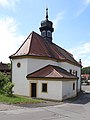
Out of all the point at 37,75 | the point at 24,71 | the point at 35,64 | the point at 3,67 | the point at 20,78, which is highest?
the point at 3,67

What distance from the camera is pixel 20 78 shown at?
24891mm

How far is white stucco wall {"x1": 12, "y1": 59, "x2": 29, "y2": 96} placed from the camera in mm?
24516

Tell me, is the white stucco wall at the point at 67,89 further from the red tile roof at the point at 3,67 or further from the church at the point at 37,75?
the red tile roof at the point at 3,67

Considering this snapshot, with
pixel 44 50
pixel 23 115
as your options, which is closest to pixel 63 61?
pixel 44 50

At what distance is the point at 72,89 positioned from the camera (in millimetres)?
26500

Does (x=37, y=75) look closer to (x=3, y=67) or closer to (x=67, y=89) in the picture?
(x=67, y=89)

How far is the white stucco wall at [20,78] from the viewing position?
2452 cm

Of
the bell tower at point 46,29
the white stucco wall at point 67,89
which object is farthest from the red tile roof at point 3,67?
the white stucco wall at point 67,89

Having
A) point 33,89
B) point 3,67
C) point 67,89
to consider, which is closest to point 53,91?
point 67,89

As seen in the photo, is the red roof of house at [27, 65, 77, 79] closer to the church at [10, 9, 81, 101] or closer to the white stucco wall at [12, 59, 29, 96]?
the church at [10, 9, 81, 101]

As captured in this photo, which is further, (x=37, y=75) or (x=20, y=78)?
(x=20, y=78)

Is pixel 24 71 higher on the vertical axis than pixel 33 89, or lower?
higher

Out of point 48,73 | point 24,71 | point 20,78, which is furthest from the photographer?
point 20,78

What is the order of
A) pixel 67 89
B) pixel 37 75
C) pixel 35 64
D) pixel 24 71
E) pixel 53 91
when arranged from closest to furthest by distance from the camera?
pixel 53 91, pixel 37 75, pixel 67 89, pixel 24 71, pixel 35 64
